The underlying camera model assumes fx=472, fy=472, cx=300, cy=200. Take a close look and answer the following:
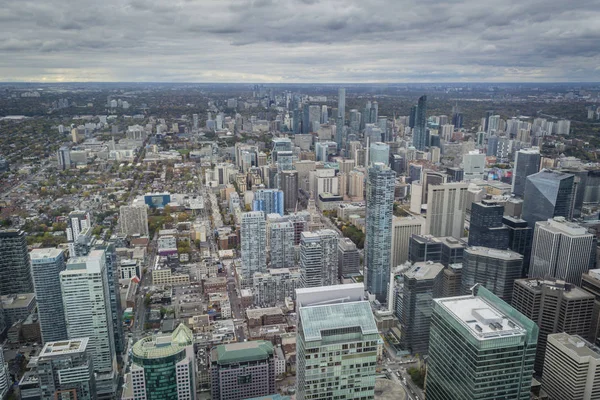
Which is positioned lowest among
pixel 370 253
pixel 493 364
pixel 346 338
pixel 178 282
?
pixel 178 282

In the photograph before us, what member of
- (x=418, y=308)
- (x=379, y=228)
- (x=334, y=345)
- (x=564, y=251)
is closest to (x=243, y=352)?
(x=334, y=345)

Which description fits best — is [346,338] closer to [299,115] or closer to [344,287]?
[344,287]

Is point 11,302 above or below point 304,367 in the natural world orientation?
below

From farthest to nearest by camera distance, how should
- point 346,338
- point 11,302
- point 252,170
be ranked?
point 252,170
point 11,302
point 346,338

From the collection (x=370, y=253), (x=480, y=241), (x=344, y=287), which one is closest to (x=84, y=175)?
(x=370, y=253)

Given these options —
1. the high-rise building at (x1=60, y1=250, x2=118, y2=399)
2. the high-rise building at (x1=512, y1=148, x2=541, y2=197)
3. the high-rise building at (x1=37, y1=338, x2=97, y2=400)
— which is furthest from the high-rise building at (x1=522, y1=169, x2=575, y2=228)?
the high-rise building at (x1=37, y1=338, x2=97, y2=400)

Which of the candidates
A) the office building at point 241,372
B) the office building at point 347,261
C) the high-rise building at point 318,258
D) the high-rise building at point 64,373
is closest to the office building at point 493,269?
the high-rise building at point 318,258

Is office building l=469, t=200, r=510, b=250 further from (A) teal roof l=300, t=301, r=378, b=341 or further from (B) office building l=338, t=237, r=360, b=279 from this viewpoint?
(A) teal roof l=300, t=301, r=378, b=341
